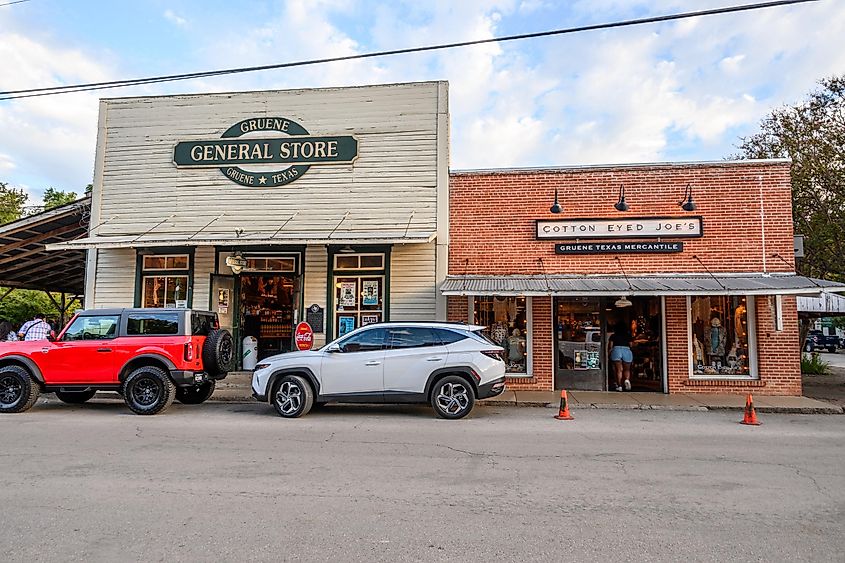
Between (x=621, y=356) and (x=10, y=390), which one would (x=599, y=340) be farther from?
(x=10, y=390)

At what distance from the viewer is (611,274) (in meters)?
13.6

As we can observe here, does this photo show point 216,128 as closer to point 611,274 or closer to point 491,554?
point 611,274

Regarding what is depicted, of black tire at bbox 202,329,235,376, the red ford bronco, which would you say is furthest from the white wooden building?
the red ford bronco

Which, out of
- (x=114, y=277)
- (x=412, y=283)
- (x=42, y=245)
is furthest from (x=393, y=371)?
(x=42, y=245)

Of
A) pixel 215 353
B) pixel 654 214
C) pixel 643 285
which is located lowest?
pixel 215 353

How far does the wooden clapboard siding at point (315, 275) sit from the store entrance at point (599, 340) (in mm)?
5852

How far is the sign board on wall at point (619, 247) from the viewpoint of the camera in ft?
44.5

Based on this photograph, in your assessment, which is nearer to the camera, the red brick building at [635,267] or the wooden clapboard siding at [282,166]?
the red brick building at [635,267]

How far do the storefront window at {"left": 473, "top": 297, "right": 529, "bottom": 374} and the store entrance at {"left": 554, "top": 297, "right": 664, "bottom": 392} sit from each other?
817 mm

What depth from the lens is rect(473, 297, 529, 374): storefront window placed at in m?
13.8

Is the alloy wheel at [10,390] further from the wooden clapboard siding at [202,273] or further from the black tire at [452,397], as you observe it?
the black tire at [452,397]

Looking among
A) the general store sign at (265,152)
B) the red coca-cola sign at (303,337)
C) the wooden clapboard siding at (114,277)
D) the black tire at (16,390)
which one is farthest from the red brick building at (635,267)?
the wooden clapboard siding at (114,277)

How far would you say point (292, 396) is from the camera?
33.2ft

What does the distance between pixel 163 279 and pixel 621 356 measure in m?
11.9
